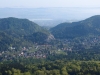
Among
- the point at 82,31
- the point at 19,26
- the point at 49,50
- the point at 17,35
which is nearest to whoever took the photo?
the point at 49,50

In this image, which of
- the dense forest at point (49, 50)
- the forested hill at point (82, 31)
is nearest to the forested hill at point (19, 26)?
the dense forest at point (49, 50)

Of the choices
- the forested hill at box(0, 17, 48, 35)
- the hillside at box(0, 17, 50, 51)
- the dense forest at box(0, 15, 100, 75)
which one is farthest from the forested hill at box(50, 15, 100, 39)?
the forested hill at box(0, 17, 48, 35)

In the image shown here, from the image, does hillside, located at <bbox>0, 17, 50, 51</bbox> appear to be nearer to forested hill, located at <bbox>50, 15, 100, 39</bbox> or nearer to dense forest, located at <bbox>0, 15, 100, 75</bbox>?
dense forest, located at <bbox>0, 15, 100, 75</bbox>

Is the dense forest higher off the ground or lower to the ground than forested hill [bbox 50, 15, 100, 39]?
lower

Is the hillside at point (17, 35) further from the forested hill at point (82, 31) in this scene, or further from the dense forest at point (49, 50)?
the forested hill at point (82, 31)

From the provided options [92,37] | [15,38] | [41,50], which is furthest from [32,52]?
[92,37]

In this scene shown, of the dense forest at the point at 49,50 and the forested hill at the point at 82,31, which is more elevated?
the forested hill at the point at 82,31

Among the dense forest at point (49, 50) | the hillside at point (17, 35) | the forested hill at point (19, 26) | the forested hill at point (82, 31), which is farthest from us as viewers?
the forested hill at point (19, 26)

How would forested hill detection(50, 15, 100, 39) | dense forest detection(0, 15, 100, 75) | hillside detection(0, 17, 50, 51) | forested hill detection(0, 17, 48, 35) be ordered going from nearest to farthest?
dense forest detection(0, 15, 100, 75), hillside detection(0, 17, 50, 51), forested hill detection(50, 15, 100, 39), forested hill detection(0, 17, 48, 35)

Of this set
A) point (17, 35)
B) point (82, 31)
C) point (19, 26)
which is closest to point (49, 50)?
point (17, 35)

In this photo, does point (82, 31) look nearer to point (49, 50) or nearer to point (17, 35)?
point (17, 35)

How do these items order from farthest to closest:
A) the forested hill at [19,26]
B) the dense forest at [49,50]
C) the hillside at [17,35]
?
1. the forested hill at [19,26]
2. the hillside at [17,35]
3. the dense forest at [49,50]
